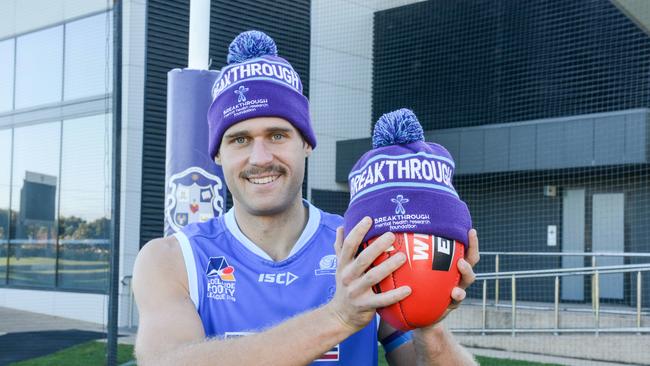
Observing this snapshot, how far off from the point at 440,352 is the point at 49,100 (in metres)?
9.36

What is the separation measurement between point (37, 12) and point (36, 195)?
247cm

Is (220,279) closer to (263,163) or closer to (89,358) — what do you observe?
(263,163)

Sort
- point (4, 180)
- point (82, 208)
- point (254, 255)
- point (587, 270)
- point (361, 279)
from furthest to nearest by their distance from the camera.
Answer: point (4, 180) < point (82, 208) < point (587, 270) < point (254, 255) < point (361, 279)

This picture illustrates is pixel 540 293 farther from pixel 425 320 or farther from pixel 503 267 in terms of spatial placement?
pixel 425 320

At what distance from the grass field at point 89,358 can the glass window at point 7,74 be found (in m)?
3.42

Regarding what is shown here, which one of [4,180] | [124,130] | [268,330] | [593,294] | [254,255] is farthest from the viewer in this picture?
[124,130]

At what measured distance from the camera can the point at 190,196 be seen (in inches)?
151

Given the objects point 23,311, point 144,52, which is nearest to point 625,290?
point 144,52

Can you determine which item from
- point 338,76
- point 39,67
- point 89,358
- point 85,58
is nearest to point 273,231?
point 89,358

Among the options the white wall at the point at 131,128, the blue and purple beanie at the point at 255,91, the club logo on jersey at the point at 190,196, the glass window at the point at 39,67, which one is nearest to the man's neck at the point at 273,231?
the blue and purple beanie at the point at 255,91

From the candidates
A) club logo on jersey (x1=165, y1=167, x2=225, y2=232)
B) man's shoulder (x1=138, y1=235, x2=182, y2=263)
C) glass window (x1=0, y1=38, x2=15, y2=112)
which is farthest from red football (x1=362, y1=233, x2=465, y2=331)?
glass window (x1=0, y1=38, x2=15, y2=112)

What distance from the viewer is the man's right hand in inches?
56.2

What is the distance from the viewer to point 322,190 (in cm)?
1218

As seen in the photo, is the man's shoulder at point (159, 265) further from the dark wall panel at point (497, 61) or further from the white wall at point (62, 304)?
the dark wall panel at point (497, 61)
